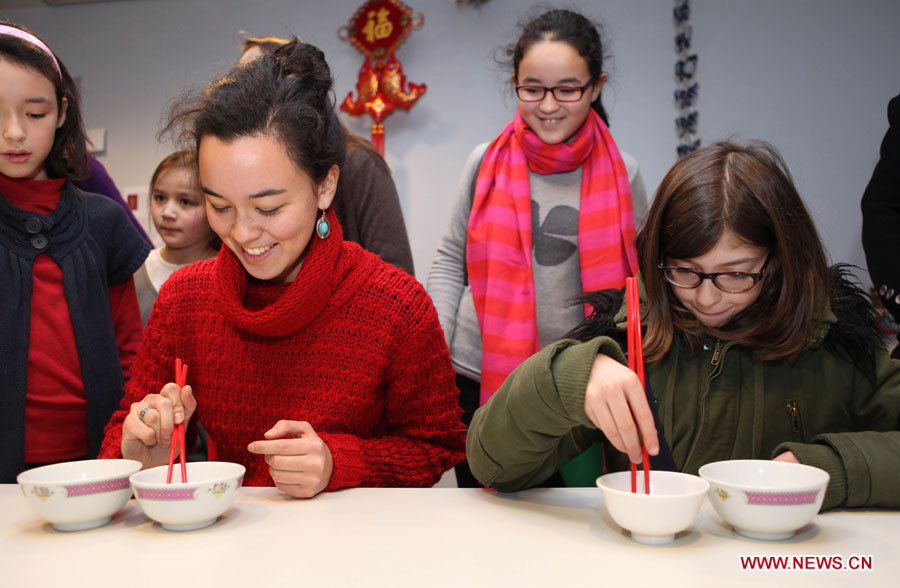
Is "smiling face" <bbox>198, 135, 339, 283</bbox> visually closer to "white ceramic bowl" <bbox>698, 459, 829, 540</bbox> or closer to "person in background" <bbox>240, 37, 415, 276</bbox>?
"person in background" <bbox>240, 37, 415, 276</bbox>

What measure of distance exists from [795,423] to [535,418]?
18.8 inches

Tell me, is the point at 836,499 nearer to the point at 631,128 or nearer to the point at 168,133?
the point at 168,133

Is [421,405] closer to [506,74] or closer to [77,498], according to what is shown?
[77,498]

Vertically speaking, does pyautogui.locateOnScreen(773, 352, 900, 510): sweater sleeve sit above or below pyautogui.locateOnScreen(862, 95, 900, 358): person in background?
below

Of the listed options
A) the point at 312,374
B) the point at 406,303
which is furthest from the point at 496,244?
the point at 312,374

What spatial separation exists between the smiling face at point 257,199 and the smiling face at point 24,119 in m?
0.50

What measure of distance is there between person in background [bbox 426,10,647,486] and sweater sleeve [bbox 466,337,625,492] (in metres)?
0.66

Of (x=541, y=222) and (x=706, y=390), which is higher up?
(x=541, y=222)

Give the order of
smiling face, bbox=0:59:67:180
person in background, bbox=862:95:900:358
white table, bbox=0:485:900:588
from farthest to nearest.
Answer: person in background, bbox=862:95:900:358, smiling face, bbox=0:59:67:180, white table, bbox=0:485:900:588

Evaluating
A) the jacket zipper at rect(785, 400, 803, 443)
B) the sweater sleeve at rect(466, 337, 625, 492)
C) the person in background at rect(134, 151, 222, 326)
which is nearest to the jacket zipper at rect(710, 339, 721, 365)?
the jacket zipper at rect(785, 400, 803, 443)

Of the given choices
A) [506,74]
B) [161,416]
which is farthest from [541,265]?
[506,74]

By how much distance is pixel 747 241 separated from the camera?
43.1 inches

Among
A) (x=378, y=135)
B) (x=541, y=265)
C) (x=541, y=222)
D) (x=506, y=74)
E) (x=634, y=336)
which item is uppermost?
(x=506, y=74)

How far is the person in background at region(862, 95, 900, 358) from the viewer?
5.21ft
